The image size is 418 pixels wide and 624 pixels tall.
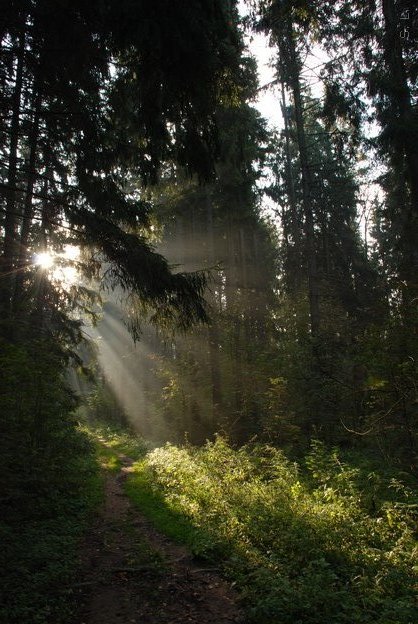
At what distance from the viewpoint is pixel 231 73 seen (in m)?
6.45

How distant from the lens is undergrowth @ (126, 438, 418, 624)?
4848 millimetres

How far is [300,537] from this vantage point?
654 centimetres

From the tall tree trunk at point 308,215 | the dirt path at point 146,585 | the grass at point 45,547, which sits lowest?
the dirt path at point 146,585

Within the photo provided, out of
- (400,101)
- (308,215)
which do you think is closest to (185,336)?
(308,215)

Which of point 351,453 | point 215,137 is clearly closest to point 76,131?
point 215,137

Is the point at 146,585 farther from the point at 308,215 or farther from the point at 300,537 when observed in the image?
the point at 308,215

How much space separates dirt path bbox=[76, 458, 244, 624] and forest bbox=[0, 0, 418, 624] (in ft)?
0.12

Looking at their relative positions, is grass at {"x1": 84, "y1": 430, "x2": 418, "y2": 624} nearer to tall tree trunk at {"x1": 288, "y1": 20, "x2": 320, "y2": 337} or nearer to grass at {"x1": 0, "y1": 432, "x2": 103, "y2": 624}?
grass at {"x1": 0, "y1": 432, "x2": 103, "y2": 624}

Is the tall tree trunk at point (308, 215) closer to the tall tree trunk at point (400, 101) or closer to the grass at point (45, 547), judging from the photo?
the tall tree trunk at point (400, 101)

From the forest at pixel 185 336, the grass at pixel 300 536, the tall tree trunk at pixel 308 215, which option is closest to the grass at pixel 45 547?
the forest at pixel 185 336

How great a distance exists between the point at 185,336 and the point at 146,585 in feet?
20.8

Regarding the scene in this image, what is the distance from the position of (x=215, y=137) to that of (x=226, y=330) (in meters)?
13.6

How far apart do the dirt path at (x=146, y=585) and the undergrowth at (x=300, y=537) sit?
0.32 m

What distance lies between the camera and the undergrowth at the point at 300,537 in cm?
485
